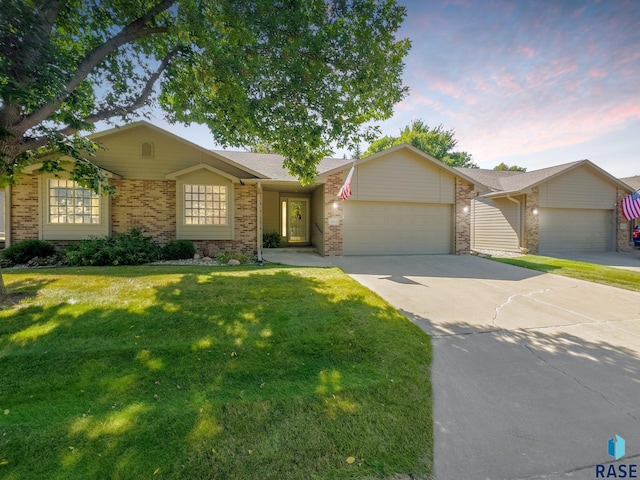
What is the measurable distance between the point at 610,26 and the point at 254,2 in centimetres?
851

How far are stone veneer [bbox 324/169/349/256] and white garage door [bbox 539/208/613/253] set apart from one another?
430 inches

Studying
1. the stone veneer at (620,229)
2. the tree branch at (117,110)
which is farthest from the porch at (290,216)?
the stone veneer at (620,229)

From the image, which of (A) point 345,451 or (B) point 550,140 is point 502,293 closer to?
(A) point 345,451

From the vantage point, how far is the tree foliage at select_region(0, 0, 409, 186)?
5.06 m

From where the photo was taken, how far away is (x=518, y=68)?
27.6ft

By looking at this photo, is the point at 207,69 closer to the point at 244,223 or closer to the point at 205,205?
the point at 205,205

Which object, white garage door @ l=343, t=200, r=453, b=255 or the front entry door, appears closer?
white garage door @ l=343, t=200, r=453, b=255

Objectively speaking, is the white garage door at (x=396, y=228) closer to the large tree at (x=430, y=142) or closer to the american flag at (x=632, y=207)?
the american flag at (x=632, y=207)

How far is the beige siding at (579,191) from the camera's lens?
47.3 ft

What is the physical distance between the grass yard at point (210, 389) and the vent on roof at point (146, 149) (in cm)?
666

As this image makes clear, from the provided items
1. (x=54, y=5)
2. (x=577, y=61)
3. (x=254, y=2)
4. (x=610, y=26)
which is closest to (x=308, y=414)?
(x=254, y=2)

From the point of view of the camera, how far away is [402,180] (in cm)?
1230

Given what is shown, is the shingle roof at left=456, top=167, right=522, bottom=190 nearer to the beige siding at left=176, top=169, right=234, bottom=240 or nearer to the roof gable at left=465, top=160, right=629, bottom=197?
the roof gable at left=465, top=160, right=629, bottom=197

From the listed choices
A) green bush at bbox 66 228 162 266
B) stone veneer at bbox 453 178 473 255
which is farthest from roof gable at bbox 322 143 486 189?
green bush at bbox 66 228 162 266
